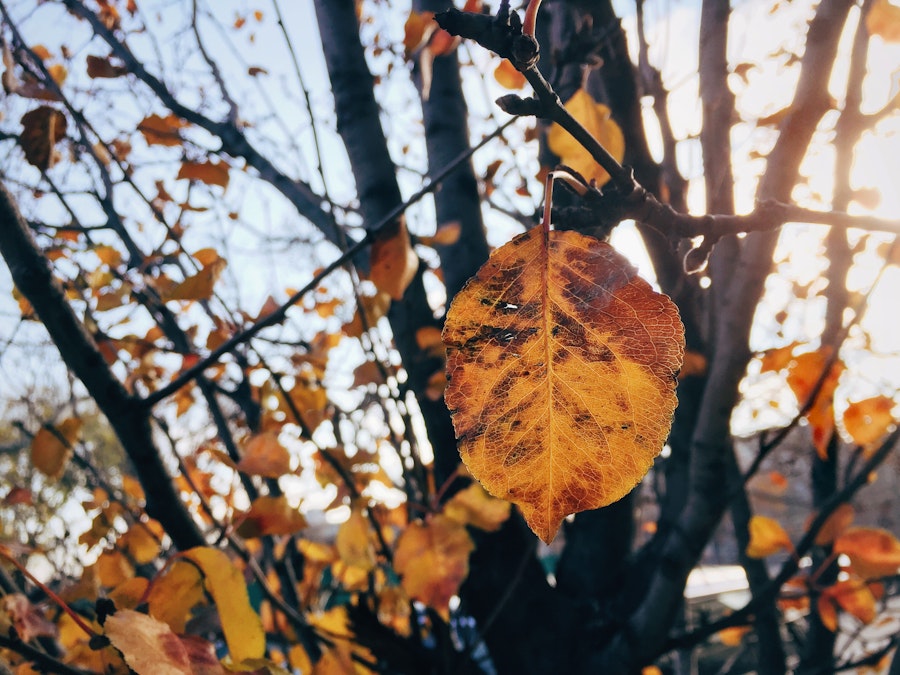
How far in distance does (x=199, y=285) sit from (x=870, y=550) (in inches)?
57.7

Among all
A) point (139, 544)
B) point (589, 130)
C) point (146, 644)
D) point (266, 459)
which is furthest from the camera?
point (139, 544)

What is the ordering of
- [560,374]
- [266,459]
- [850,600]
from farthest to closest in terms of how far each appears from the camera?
[850,600] < [266,459] < [560,374]

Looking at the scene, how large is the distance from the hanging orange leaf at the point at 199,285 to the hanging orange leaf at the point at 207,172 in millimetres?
158

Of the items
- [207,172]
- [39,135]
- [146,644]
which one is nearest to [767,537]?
[146,644]

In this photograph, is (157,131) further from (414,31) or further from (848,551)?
(848,551)

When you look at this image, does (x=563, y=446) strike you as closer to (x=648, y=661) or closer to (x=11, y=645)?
(x=11, y=645)

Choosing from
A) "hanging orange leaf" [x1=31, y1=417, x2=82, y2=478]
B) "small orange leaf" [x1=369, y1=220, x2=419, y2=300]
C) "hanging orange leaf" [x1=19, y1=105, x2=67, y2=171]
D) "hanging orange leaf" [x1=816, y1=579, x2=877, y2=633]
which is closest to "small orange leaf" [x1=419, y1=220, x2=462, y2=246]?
"small orange leaf" [x1=369, y1=220, x2=419, y2=300]

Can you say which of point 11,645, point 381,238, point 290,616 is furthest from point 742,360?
point 11,645

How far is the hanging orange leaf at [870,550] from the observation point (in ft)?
3.72

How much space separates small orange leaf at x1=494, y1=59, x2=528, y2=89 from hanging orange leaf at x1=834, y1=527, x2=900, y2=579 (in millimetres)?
1208

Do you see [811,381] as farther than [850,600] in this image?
No

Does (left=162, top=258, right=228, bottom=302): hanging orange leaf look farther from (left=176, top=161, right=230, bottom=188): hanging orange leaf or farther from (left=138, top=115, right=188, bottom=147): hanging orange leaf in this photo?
(left=138, top=115, right=188, bottom=147): hanging orange leaf

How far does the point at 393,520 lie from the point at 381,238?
124cm

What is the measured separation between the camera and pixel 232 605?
63cm
